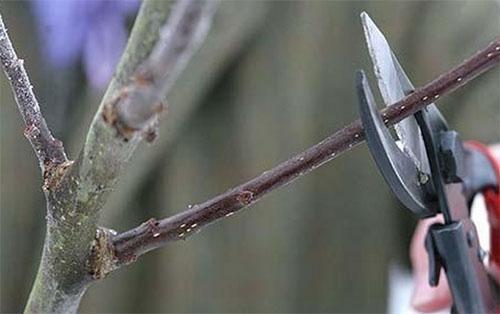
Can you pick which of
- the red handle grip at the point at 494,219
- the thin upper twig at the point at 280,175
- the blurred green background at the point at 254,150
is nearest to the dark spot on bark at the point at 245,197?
the thin upper twig at the point at 280,175

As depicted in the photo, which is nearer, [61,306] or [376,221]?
[61,306]

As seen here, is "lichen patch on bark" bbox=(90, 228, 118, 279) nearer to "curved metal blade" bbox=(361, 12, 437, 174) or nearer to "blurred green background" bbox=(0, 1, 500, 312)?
"curved metal blade" bbox=(361, 12, 437, 174)

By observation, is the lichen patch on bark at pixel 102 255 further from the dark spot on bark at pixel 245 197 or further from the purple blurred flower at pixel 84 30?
the purple blurred flower at pixel 84 30

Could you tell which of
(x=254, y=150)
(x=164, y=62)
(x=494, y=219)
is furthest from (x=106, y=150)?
(x=254, y=150)

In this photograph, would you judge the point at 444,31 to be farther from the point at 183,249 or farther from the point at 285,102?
the point at 183,249

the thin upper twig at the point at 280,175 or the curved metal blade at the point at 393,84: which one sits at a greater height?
the curved metal blade at the point at 393,84

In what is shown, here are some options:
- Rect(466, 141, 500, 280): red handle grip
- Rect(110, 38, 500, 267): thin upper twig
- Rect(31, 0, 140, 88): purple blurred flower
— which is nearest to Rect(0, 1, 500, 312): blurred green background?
Rect(31, 0, 140, 88): purple blurred flower

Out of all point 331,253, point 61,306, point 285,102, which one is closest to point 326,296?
point 331,253

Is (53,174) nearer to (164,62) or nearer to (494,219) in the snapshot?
(164,62)
